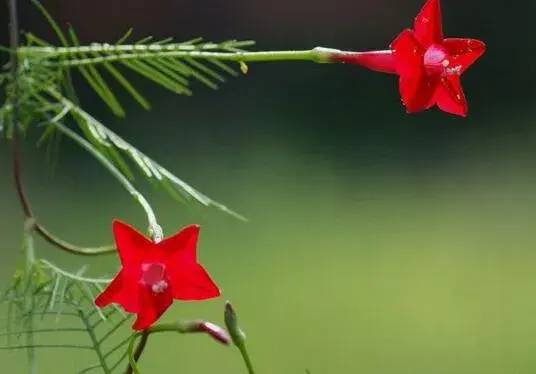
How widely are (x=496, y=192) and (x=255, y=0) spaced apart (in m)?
0.60

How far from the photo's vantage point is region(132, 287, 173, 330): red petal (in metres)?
0.34

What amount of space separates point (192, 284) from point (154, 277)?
0.4 inches

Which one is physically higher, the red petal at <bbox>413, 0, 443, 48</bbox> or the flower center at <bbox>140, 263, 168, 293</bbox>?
the red petal at <bbox>413, 0, 443, 48</bbox>

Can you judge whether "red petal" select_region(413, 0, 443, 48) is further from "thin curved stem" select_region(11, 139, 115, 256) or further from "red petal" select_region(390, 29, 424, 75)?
"thin curved stem" select_region(11, 139, 115, 256)

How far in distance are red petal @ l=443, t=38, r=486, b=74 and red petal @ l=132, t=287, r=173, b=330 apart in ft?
0.41

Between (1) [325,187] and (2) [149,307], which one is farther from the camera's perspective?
(1) [325,187]

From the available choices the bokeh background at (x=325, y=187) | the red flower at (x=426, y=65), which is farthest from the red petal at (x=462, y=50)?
the bokeh background at (x=325, y=187)

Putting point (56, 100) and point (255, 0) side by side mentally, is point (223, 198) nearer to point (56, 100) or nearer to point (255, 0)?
point (255, 0)

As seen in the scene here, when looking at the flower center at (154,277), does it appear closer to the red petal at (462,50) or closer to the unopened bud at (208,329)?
the unopened bud at (208,329)

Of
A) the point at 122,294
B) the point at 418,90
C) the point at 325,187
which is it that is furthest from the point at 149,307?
the point at 325,187

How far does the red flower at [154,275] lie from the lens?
13.6 inches

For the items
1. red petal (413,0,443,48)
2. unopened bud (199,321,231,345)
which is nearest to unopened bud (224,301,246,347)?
unopened bud (199,321,231,345)

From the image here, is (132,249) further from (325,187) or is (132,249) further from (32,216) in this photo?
(325,187)

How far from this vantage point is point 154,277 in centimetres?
35
